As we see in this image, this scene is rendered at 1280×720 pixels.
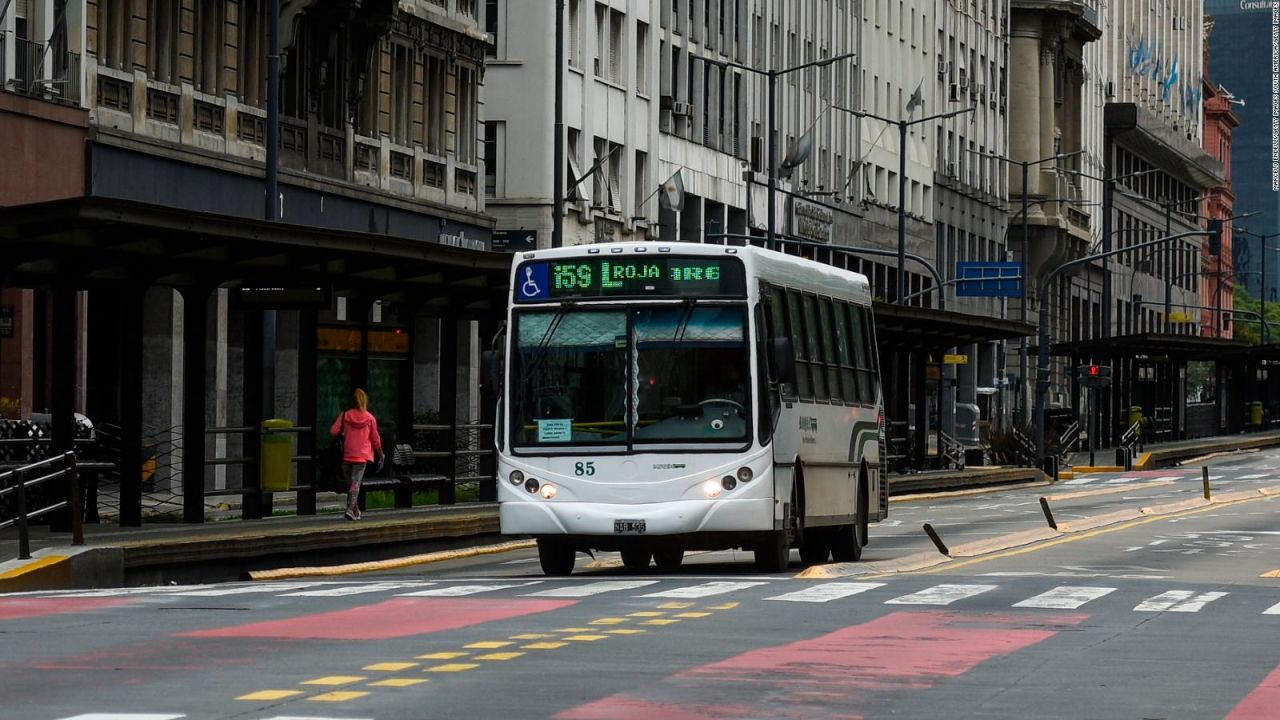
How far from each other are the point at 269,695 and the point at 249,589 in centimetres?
848

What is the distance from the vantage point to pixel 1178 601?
20891 millimetres

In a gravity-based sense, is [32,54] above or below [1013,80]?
below

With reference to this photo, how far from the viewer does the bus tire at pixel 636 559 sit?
27078 mm

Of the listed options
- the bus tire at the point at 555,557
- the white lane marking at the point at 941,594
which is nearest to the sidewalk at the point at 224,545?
the bus tire at the point at 555,557

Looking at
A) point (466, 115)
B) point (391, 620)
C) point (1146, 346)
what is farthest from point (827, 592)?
point (1146, 346)

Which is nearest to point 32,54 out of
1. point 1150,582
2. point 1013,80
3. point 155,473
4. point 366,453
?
point 155,473

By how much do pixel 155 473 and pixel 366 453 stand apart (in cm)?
514

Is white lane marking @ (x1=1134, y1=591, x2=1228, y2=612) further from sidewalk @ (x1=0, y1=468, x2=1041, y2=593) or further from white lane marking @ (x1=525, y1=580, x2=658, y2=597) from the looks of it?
sidewalk @ (x1=0, y1=468, x2=1041, y2=593)

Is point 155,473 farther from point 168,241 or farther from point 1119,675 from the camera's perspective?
point 1119,675

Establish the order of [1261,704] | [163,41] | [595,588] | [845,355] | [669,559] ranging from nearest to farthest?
1. [1261,704]
2. [595,588]
3. [669,559]
4. [845,355]
5. [163,41]

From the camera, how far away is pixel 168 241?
2658 cm

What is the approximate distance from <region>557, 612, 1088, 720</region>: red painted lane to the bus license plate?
18.7 feet

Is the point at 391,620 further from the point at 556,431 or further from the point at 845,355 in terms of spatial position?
the point at 845,355

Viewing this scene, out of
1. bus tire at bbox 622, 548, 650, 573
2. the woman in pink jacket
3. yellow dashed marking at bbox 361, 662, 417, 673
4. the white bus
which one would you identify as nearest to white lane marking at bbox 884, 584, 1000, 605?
the white bus
